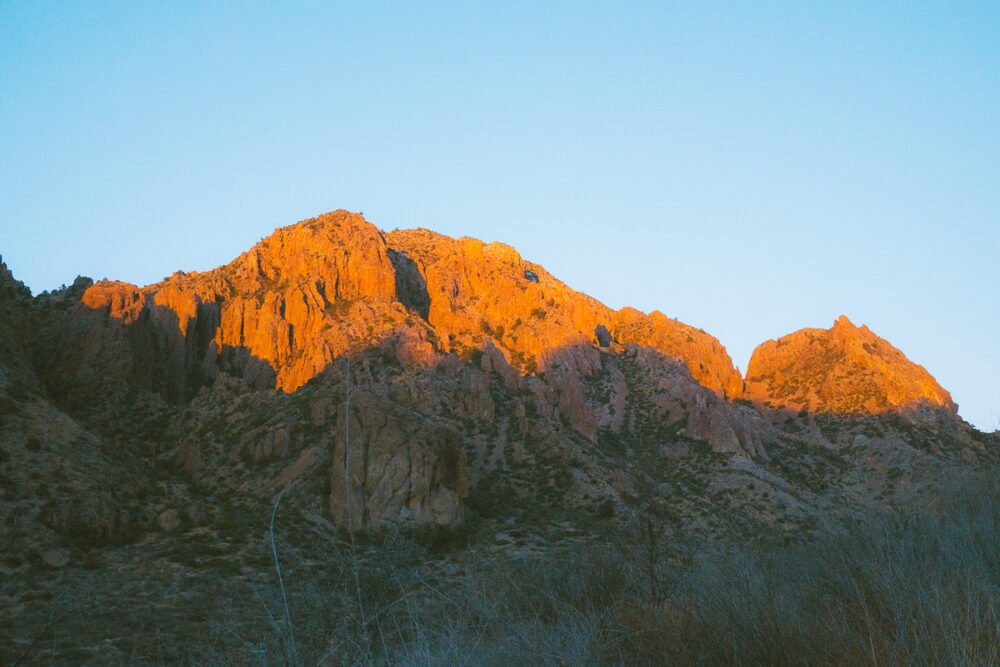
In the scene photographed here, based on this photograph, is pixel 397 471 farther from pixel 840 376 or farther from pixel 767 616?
pixel 840 376

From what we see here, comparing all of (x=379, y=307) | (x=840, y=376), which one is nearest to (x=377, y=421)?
(x=379, y=307)

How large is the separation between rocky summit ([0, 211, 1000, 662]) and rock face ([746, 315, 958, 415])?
1.16 feet

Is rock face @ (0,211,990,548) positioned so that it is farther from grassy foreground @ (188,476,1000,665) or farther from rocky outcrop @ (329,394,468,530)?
grassy foreground @ (188,476,1000,665)

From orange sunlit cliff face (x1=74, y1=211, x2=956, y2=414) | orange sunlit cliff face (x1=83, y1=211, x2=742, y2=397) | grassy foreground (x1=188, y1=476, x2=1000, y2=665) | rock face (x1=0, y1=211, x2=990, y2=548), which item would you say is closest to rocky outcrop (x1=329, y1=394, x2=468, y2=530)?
rock face (x1=0, y1=211, x2=990, y2=548)

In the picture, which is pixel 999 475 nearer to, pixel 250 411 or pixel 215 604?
pixel 215 604

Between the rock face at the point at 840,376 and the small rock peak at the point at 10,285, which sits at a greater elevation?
the small rock peak at the point at 10,285

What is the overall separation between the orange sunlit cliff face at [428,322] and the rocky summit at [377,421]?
0.29 m

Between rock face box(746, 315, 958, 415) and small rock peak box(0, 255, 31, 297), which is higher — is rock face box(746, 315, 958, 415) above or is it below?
below

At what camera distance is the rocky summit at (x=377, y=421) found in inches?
1224

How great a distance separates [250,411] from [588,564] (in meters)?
46.8

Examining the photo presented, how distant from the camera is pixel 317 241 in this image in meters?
71.8

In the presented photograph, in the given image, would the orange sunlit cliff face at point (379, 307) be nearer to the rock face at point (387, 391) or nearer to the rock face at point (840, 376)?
the rock face at point (387, 391)

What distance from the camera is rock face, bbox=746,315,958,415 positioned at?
7094 cm

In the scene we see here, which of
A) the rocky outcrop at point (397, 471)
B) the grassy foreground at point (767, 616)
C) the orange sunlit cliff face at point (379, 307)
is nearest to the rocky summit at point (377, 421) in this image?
the rocky outcrop at point (397, 471)
